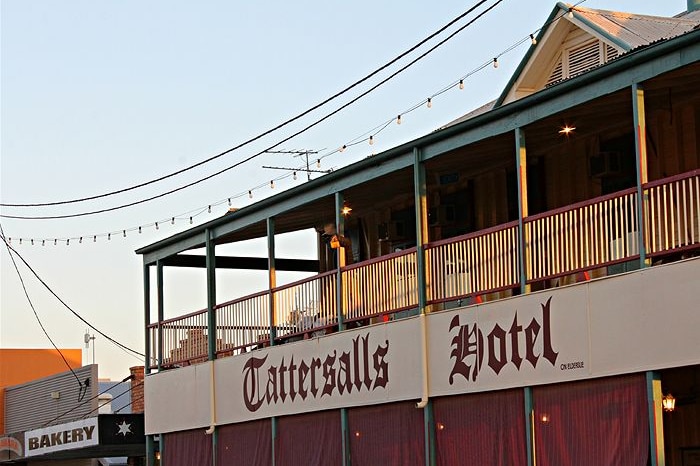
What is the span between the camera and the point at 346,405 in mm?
19656

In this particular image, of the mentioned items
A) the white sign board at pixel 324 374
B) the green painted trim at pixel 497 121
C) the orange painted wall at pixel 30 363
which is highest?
the green painted trim at pixel 497 121

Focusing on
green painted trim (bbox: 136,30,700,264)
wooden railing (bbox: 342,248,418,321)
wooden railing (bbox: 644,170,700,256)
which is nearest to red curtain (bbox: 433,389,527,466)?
wooden railing (bbox: 342,248,418,321)

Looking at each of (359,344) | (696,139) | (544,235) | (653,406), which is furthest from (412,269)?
(653,406)

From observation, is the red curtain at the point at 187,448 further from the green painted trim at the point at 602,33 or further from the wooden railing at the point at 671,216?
the wooden railing at the point at 671,216

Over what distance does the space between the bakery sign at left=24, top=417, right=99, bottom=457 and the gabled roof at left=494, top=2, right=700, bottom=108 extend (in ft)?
42.1

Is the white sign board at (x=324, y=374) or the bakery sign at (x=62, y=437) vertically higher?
the white sign board at (x=324, y=374)

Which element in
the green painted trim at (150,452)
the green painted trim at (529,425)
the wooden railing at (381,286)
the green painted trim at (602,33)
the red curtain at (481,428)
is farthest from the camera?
the green painted trim at (150,452)

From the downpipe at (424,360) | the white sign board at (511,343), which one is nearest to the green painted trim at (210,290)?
the downpipe at (424,360)

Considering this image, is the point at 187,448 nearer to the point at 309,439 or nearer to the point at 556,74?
the point at 309,439

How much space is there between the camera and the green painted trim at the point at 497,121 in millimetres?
14227

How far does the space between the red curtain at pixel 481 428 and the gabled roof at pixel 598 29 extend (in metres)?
5.47

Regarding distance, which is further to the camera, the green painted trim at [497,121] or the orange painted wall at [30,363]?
the orange painted wall at [30,363]

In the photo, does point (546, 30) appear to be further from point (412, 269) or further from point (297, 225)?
point (297, 225)

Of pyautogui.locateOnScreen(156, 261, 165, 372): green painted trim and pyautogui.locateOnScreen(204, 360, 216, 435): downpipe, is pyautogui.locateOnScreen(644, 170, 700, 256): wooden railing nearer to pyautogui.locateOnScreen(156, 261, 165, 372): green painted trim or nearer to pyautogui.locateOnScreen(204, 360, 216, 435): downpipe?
pyautogui.locateOnScreen(204, 360, 216, 435): downpipe
